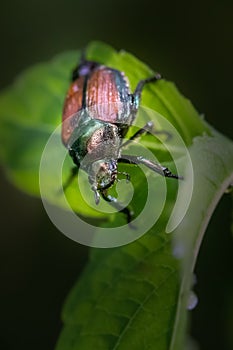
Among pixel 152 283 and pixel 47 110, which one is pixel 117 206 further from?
pixel 47 110

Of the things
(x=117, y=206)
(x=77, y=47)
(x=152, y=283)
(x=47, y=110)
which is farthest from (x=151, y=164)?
(x=77, y=47)

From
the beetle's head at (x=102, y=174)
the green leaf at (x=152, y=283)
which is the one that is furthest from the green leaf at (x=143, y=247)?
the beetle's head at (x=102, y=174)

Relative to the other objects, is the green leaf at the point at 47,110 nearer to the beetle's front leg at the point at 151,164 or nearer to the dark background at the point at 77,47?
the beetle's front leg at the point at 151,164

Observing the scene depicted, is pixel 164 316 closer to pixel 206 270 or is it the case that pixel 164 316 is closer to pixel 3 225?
pixel 206 270

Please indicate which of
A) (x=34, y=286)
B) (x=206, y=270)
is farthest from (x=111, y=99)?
(x=34, y=286)

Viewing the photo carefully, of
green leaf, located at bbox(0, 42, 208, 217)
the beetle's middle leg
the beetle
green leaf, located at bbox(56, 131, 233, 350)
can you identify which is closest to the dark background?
green leaf, located at bbox(0, 42, 208, 217)

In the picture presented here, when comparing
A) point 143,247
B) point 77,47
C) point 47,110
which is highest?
point 143,247

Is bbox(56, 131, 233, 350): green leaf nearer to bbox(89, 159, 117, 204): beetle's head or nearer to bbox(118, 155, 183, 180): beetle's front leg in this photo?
bbox(118, 155, 183, 180): beetle's front leg
